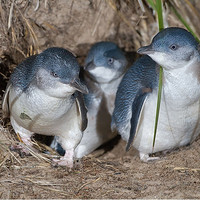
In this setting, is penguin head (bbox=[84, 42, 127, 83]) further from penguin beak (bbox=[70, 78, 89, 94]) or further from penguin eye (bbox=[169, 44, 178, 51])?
penguin eye (bbox=[169, 44, 178, 51])

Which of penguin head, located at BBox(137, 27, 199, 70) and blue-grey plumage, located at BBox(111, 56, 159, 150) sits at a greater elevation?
A: penguin head, located at BBox(137, 27, 199, 70)

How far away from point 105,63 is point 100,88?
48 cm

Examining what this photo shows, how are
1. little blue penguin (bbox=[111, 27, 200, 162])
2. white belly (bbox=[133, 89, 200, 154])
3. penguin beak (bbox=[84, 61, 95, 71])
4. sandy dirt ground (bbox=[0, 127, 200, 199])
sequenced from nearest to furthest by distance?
1. sandy dirt ground (bbox=[0, 127, 200, 199])
2. little blue penguin (bbox=[111, 27, 200, 162])
3. white belly (bbox=[133, 89, 200, 154])
4. penguin beak (bbox=[84, 61, 95, 71])

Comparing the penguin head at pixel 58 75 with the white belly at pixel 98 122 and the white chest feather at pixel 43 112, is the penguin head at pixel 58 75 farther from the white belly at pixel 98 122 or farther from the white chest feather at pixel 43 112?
the white belly at pixel 98 122

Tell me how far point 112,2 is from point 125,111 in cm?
213

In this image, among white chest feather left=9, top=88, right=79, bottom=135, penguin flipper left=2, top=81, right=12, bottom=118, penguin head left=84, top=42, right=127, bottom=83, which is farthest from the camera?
penguin head left=84, top=42, right=127, bottom=83

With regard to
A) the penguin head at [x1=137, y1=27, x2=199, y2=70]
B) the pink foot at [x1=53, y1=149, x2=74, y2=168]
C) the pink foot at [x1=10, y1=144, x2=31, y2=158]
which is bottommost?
the pink foot at [x1=53, y1=149, x2=74, y2=168]

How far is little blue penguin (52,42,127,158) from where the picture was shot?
5.75 meters

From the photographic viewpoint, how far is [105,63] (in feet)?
18.8

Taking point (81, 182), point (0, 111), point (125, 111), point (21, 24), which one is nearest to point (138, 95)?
point (125, 111)

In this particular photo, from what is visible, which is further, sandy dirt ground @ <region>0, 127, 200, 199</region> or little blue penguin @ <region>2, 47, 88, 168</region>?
little blue penguin @ <region>2, 47, 88, 168</region>

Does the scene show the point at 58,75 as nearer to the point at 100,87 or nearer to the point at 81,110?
the point at 81,110

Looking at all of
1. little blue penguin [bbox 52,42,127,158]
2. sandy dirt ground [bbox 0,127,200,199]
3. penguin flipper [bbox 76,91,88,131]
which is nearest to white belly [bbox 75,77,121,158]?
little blue penguin [bbox 52,42,127,158]

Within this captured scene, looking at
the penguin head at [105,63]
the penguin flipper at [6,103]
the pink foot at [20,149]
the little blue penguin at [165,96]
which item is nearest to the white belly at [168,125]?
the little blue penguin at [165,96]
